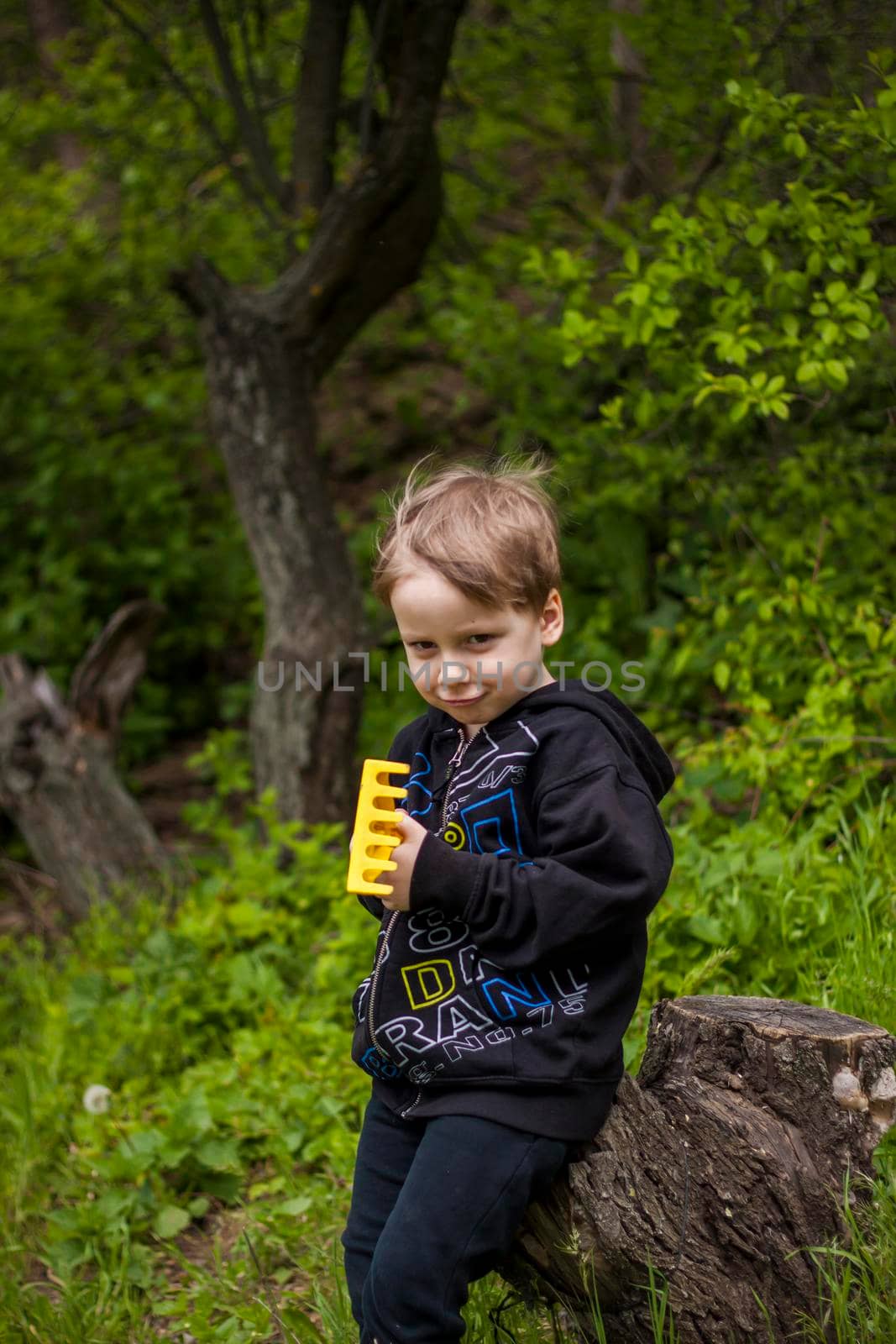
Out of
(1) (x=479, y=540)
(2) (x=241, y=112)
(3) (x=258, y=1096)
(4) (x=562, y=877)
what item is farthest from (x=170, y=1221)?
(2) (x=241, y=112)

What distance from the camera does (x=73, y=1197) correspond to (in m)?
3.20

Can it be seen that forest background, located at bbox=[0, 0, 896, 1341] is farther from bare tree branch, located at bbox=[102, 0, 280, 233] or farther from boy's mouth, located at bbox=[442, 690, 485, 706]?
boy's mouth, located at bbox=[442, 690, 485, 706]

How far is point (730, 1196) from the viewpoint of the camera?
1.94 m

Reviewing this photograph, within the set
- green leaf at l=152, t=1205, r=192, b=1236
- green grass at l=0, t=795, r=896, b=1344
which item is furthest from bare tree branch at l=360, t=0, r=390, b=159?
green leaf at l=152, t=1205, r=192, b=1236

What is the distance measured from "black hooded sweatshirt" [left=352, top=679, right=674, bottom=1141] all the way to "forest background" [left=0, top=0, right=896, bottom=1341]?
0.60m

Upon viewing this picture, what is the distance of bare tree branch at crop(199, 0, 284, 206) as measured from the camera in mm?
4648

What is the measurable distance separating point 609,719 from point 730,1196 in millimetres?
822

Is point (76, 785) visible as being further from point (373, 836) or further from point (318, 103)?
point (373, 836)

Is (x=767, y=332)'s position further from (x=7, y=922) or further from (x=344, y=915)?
(x=7, y=922)

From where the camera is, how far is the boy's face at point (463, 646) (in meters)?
Answer: 1.90

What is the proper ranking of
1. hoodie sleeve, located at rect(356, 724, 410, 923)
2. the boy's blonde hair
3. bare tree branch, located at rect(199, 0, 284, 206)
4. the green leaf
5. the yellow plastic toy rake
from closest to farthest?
1. the yellow plastic toy rake
2. the boy's blonde hair
3. hoodie sleeve, located at rect(356, 724, 410, 923)
4. the green leaf
5. bare tree branch, located at rect(199, 0, 284, 206)

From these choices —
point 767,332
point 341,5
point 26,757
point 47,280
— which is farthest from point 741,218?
point 47,280

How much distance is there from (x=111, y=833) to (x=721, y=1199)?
3650 millimetres

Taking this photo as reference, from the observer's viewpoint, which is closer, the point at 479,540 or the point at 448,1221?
the point at 448,1221
